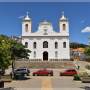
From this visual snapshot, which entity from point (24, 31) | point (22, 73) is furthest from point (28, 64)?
point (22, 73)

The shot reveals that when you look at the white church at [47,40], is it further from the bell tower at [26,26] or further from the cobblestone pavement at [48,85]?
the cobblestone pavement at [48,85]

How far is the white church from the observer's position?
90938 millimetres

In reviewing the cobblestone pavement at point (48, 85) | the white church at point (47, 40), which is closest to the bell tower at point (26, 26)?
the white church at point (47, 40)

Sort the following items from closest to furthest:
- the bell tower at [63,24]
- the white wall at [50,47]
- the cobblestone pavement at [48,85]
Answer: the cobblestone pavement at [48,85] → the white wall at [50,47] → the bell tower at [63,24]

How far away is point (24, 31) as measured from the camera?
92375 millimetres

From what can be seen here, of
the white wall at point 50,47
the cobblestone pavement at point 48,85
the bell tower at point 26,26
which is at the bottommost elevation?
the cobblestone pavement at point 48,85

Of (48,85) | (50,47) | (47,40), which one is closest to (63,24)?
(47,40)

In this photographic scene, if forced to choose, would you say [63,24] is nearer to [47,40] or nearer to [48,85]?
[47,40]

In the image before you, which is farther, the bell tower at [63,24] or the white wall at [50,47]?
the bell tower at [63,24]

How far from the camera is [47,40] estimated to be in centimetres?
9238

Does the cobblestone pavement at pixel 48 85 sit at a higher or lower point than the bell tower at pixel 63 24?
lower

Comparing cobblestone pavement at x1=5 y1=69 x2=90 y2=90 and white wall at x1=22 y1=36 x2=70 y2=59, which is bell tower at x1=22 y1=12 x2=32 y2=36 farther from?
cobblestone pavement at x1=5 y1=69 x2=90 y2=90

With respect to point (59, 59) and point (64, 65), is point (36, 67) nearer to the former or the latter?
point (64, 65)

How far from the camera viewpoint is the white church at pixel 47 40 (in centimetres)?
9094
